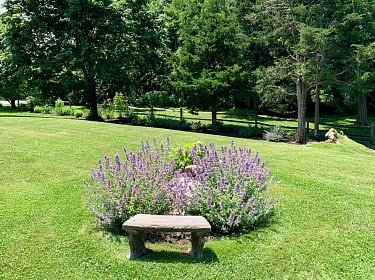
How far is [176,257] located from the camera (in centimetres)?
384

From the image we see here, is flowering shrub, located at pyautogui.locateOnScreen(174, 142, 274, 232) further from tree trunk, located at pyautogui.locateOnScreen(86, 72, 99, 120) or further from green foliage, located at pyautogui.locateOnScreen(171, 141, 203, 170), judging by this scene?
tree trunk, located at pyautogui.locateOnScreen(86, 72, 99, 120)

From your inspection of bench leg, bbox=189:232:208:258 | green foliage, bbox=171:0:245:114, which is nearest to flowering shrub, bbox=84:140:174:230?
bench leg, bbox=189:232:208:258

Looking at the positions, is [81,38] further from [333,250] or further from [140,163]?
[333,250]

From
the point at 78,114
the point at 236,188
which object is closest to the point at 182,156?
the point at 236,188

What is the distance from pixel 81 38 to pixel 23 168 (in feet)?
41.1

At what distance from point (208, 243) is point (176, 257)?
0.50m

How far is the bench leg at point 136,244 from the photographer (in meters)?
3.72

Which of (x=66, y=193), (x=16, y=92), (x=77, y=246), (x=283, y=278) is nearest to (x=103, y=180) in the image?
(x=77, y=246)

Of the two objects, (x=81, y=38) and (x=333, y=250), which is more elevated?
(x=81, y=38)

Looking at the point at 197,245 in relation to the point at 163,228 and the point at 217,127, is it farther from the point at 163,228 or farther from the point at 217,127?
the point at 217,127

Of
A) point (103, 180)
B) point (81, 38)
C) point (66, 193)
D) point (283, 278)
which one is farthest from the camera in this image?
point (81, 38)

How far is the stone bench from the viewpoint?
3.52m

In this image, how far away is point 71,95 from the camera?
20547mm

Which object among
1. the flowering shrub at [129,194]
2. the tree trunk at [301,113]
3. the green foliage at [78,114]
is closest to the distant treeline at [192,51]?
the tree trunk at [301,113]
